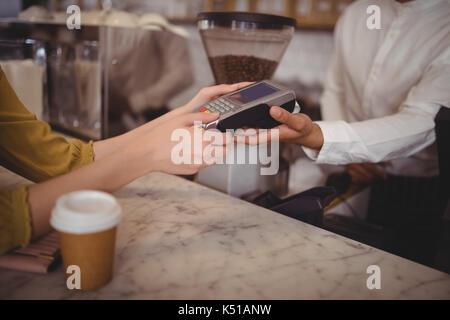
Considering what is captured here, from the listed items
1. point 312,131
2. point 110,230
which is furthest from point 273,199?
point 110,230

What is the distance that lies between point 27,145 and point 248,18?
0.62 metres

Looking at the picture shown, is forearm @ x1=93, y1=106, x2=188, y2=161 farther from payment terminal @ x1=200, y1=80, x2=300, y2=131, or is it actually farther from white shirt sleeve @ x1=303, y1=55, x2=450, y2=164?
white shirt sleeve @ x1=303, y1=55, x2=450, y2=164

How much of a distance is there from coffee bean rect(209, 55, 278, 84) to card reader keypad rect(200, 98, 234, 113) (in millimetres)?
299

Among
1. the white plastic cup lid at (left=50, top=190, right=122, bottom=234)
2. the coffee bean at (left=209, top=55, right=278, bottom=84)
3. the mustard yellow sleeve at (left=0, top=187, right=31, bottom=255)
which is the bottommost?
the mustard yellow sleeve at (left=0, top=187, right=31, bottom=255)

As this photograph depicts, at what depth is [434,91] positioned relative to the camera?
1.01 metres

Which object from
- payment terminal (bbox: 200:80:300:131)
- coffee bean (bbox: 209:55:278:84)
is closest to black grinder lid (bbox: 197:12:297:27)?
A: coffee bean (bbox: 209:55:278:84)

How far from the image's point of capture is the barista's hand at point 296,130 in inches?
29.4

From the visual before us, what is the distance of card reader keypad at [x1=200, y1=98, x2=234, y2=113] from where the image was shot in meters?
0.72

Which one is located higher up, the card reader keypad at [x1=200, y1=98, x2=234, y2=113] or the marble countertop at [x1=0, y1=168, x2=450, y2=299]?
the card reader keypad at [x1=200, y1=98, x2=234, y2=113]

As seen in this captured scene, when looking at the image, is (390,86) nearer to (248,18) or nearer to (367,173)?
(367,173)

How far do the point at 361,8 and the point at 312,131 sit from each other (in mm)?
745

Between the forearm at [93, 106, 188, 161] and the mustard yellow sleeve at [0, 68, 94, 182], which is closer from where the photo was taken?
the mustard yellow sleeve at [0, 68, 94, 182]

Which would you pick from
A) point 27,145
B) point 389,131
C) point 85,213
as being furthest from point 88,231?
point 389,131

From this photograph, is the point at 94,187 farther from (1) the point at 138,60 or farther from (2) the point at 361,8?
(2) the point at 361,8
